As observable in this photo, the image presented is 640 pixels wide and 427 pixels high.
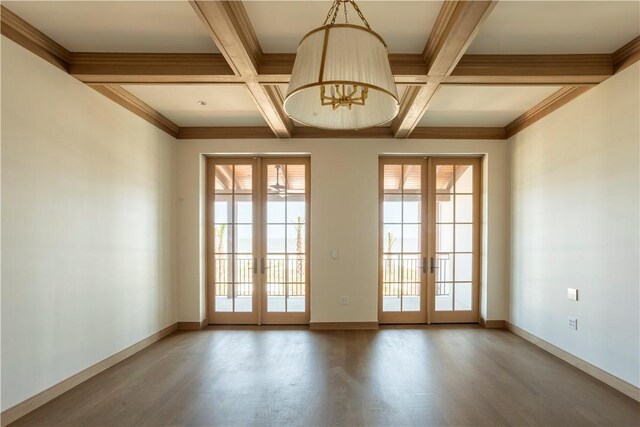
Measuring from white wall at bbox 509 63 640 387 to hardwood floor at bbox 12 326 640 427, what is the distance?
0.40 meters

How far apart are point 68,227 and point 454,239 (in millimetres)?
4701

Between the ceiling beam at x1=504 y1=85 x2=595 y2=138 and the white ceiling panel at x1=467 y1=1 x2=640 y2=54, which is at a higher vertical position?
the white ceiling panel at x1=467 y1=1 x2=640 y2=54

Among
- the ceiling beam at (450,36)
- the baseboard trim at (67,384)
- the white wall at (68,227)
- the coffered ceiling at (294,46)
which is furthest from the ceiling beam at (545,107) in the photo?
the baseboard trim at (67,384)

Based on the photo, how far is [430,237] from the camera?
4.67 metres

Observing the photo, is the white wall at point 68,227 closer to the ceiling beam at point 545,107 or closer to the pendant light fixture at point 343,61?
the pendant light fixture at point 343,61

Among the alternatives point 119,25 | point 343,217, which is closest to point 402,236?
point 343,217

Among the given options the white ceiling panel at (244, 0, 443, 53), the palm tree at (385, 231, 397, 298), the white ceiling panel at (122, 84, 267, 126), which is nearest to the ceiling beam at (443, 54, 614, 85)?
the white ceiling panel at (244, 0, 443, 53)

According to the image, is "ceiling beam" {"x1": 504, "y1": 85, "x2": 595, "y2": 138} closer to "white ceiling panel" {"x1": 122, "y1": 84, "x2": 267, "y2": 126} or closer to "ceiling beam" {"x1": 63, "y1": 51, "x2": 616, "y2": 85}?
"ceiling beam" {"x1": 63, "y1": 51, "x2": 616, "y2": 85}

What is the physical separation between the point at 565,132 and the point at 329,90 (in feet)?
9.85

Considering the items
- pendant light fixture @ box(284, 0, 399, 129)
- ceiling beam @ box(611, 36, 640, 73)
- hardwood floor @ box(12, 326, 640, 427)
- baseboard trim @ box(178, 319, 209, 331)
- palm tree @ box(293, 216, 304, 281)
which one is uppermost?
ceiling beam @ box(611, 36, 640, 73)

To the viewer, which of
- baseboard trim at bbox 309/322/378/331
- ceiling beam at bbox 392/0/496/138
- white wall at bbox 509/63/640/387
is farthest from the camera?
baseboard trim at bbox 309/322/378/331

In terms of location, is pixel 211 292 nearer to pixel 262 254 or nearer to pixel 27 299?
pixel 262 254

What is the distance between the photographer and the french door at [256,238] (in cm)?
468

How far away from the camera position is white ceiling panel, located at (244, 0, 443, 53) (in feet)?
6.85
